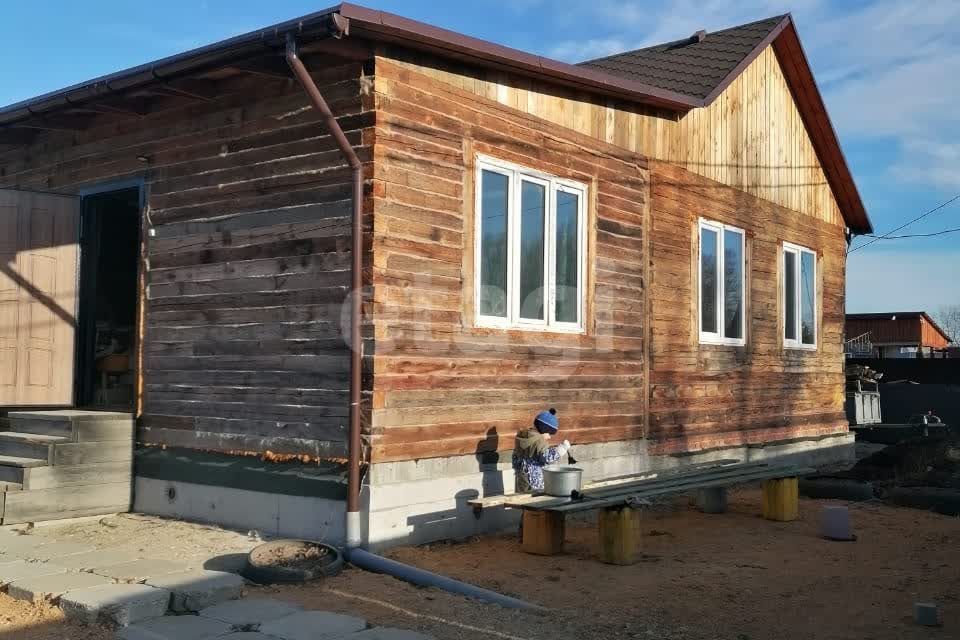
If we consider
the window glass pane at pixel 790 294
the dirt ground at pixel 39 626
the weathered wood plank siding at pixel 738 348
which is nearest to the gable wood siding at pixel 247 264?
the dirt ground at pixel 39 626

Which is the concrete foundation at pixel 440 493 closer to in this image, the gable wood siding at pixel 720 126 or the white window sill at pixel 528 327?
the white window sill at pixel 528 327

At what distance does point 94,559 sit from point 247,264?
9.41 ft

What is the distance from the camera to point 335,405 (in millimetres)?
8031

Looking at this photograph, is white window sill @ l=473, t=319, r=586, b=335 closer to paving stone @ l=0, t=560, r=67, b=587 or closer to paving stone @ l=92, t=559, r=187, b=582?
paving stone @ l=92, t=559, r=187, b=582

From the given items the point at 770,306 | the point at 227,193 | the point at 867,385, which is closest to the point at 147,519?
the point at 227,193

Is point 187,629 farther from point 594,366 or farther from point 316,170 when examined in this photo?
point 594,366

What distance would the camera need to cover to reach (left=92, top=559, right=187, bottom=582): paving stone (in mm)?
6641

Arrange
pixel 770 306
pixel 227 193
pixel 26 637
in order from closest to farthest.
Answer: pixel 26 637 → pixel 227 193 → pixel 770 306

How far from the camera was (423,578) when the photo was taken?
6.91 metres

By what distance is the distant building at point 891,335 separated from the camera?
41438mm

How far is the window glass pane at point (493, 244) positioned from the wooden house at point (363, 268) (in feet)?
0.08

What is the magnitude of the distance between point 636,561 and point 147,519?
4.63 m

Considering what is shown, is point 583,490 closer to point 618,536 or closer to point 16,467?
point 618,536

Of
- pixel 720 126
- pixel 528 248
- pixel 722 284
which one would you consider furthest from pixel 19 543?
pixel 720 126
